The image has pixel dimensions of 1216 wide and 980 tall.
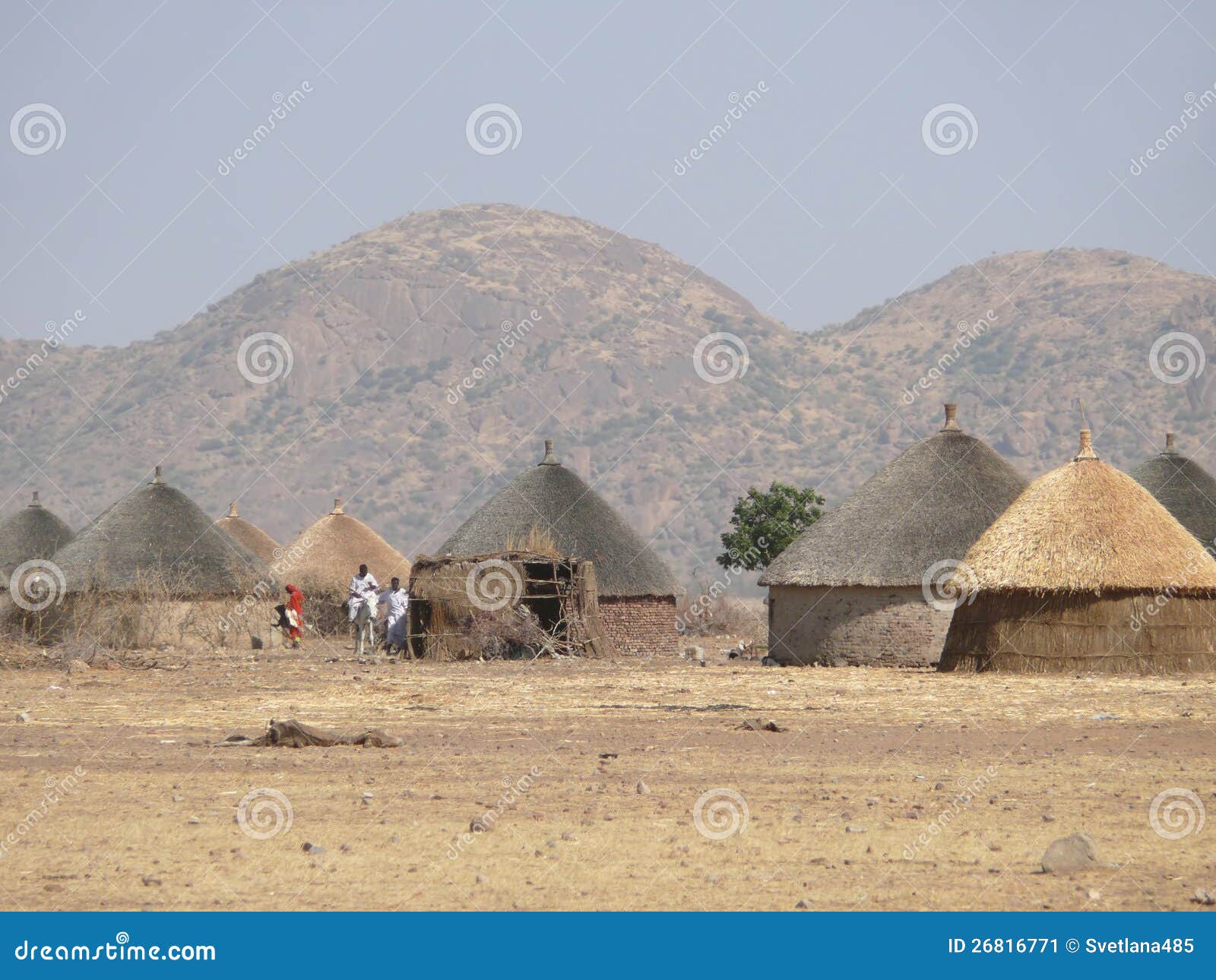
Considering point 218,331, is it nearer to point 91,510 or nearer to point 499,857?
point 91,510

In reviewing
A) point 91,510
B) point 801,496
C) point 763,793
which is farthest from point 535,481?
point 91,510

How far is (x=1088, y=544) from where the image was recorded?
22016 mm

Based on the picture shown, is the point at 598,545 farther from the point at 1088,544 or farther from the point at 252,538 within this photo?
the point at 252,538

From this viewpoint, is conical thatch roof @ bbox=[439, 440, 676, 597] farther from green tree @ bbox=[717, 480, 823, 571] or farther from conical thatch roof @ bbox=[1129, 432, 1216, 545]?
conical thatch roof @ bbox=[1129, 432, 1216, 545]

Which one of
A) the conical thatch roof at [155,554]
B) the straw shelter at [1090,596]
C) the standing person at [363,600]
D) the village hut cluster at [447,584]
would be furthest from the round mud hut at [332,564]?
the straw shelter at [1090,596]

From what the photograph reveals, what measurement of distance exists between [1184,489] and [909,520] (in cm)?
708

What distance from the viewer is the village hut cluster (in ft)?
88.8

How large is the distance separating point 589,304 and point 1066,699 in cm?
12087

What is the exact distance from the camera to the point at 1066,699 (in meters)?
17.9

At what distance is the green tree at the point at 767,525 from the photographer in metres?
37.4

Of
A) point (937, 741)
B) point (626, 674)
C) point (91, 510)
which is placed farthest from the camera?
point (91, 510)

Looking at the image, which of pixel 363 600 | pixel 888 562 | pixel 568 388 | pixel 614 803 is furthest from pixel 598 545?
pixel 568 388

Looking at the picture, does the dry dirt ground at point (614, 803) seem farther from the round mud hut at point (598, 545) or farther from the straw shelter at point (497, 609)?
the round mud hut at point (598, 545)

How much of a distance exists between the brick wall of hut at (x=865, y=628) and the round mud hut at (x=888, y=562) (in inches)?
0.5
